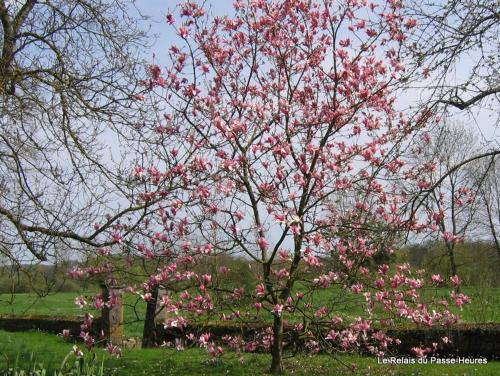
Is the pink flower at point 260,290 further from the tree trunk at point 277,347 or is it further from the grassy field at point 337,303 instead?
the tree trunk at point 277,347

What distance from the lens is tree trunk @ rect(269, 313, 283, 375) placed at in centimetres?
768

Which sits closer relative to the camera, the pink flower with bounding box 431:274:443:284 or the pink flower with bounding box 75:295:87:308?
the pink flower with bounding box 75:295:87:308

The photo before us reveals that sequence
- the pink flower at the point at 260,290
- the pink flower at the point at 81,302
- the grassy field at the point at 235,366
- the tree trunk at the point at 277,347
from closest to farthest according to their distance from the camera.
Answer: the pink flower at the point at 81,302 → the pink flower at the point at 260,290 → the tree trunk at the point at 277,347 → the grassy field at the point at 235,366

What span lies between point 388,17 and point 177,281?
454 centimetres

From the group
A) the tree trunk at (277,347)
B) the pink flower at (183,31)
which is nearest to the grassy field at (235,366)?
the tree trunk at (277,347)

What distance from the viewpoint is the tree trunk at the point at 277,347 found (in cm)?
768

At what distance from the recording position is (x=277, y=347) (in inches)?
308

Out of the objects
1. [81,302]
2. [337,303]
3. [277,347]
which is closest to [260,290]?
[337,303]

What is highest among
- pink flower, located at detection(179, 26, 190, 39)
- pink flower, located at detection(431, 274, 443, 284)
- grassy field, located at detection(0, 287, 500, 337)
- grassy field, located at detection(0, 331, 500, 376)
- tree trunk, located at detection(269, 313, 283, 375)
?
pink flower, located at detection(179, 26, 190, 39)

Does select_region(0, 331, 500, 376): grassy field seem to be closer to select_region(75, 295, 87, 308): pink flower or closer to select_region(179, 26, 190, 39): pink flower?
select_region(75, 295, 87, 308): pink flower

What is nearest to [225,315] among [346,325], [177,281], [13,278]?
[177,281]

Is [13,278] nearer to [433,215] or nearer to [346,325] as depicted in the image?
[346,325]

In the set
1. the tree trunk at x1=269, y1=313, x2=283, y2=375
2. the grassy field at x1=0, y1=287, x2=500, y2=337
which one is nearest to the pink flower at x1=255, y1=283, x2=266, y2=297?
the grassy field at x1=0, y1=287, x2=500, y2=337

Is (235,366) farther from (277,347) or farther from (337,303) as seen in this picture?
(337,303)
